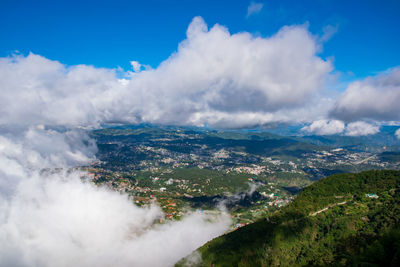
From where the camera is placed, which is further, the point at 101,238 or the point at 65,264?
the point at 101,238

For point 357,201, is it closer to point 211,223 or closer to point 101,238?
point 211,223

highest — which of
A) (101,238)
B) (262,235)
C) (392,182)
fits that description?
(392,182)

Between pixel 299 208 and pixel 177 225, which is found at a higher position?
pixel 299 208

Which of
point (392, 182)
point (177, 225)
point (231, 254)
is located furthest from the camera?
point (177, 225)

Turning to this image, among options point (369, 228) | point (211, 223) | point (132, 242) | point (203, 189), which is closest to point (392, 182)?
point (369, 228)

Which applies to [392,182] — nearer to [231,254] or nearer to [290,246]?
[290,246]

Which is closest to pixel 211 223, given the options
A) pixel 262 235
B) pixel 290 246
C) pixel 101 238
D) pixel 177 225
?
pixel 177 225

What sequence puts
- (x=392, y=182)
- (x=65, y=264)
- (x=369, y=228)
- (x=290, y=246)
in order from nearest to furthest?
(x=369, y=228), (x=290, y=246), (x=392, y=182), (x=65, y=264)
